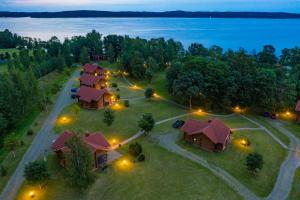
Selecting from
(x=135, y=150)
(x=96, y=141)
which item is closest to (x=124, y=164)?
(x=135, y=150)

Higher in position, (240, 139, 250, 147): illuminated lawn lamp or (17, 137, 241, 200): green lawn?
(240, 139, 250, 147): illuminated lawn lamp

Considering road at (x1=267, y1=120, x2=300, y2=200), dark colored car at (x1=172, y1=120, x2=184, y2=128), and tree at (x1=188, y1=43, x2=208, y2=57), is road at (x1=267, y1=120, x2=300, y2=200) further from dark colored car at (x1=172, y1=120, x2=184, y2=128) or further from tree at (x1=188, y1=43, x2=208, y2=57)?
tree at (x1=188, y1=43, x2=208, y2=57)

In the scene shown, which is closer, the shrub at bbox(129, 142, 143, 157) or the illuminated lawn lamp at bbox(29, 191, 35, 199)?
the illuminated lawn lamp at bbox(29, 191, 35, 199)

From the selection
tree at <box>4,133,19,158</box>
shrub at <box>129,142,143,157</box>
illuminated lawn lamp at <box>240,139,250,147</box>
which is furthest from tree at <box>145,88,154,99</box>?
tree at <box>4,133,19,158</box>

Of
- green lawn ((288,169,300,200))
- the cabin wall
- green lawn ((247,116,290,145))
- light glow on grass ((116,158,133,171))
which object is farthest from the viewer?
green lawn ((247,116,290,145))

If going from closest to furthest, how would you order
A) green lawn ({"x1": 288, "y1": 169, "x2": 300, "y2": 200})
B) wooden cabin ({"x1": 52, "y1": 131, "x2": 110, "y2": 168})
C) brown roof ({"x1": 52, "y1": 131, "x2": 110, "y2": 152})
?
1. green lawn ({"x1": 288, "y1": 169, "x2": 300, "y2": 200})
2. wooden cabin ({"x1": 52, "y1": 131, "x2": 110, "y2": 168})
3. brown roof ({"x1": 52, "y1": 131, "x2": 110, "y2": 152})

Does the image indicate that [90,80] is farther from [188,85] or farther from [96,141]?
[96,141]

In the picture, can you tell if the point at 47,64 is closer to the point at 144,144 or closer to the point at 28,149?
the point at 28,149
